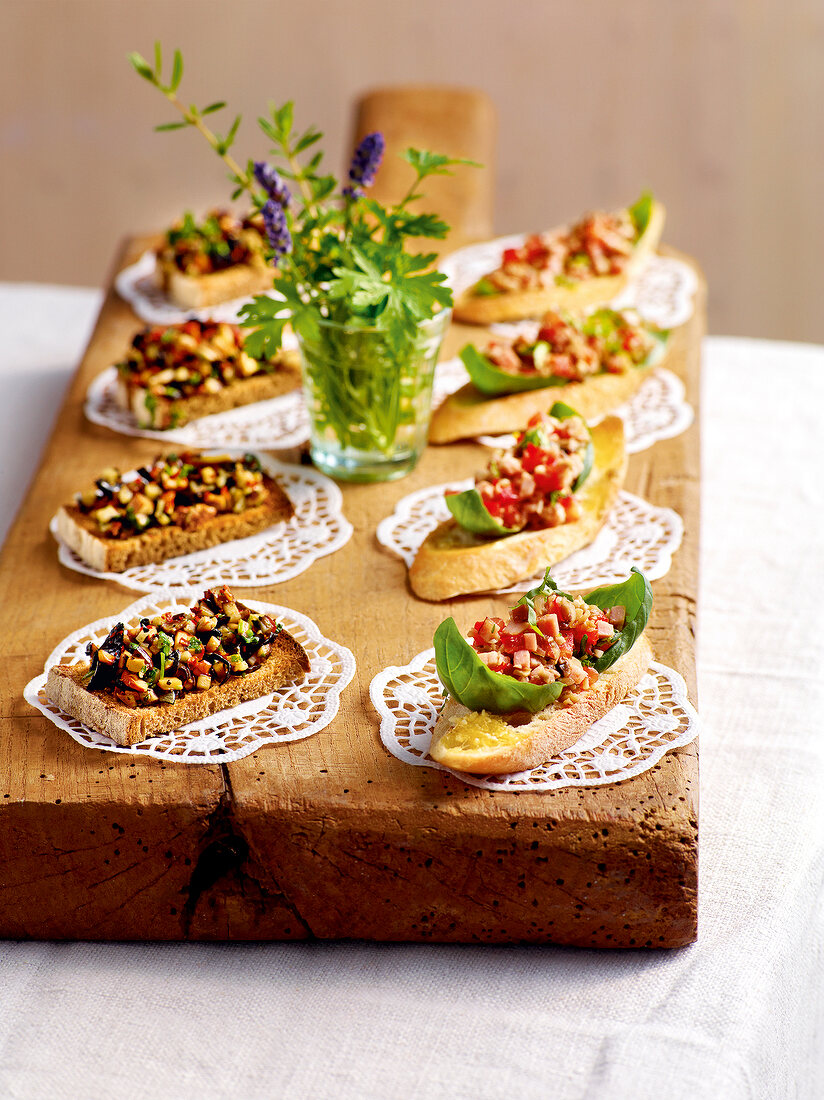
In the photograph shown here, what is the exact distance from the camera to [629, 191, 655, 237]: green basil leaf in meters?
3.01

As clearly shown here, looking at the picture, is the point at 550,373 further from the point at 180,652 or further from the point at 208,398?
the point at 180,652

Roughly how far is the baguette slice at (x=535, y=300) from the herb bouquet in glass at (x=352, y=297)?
0.66 metres

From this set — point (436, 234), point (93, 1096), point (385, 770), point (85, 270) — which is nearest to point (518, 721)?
point (385, 770)

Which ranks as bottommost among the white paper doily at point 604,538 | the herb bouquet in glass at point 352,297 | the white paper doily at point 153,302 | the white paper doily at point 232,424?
the white paper doily at point 604,538

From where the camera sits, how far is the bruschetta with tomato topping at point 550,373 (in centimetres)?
232

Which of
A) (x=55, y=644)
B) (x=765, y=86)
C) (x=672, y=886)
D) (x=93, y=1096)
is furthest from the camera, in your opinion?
(x=765, y=86)

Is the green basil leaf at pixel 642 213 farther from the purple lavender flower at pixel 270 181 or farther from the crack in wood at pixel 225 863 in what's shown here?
the crack in wood at pixel 225 863

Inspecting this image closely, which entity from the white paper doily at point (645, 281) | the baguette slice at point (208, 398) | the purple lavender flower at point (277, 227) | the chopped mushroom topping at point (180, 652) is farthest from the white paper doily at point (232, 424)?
the chopped mushroom topping at point (180, 652)

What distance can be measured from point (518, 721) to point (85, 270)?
4724mm

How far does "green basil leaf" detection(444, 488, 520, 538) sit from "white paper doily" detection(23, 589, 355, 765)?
297mm

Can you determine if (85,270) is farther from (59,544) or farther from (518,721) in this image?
(518,721)

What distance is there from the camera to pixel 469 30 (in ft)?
16.1

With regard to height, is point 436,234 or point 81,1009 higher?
point 436,234

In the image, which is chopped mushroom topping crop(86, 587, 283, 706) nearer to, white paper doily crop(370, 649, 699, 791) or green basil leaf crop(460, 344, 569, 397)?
white paper doily crop(370, 649, 699, 791)
